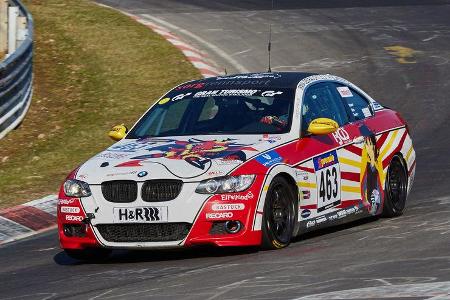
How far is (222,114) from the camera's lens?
1074cm

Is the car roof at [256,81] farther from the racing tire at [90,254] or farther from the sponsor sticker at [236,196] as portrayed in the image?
the racing tire at [90,254]

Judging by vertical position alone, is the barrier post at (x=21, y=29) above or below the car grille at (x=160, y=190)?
below

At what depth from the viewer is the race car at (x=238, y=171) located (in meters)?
9.50

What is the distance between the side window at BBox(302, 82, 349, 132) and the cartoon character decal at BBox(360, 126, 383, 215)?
271mm

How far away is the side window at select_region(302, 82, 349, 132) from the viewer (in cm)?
1085

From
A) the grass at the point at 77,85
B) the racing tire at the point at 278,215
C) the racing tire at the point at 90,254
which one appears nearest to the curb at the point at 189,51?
the grass at the point at 77,85

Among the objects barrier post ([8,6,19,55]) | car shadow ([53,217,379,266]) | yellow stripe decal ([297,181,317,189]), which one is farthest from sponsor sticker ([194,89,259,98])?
barrier post ([8,6,19,55])

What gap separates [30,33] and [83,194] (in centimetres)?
1116

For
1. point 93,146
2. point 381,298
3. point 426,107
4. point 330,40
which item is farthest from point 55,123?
point 381,298

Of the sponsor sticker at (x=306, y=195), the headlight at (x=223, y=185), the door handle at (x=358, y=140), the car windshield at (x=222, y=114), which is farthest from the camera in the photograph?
the door handle at (x=358, y=140)

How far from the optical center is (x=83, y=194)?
980cm

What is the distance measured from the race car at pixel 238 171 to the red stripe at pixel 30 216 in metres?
2.19

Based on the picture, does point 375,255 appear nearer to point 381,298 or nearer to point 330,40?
point 381,298

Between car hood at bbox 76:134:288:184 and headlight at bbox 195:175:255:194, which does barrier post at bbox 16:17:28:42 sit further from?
headlight at bbox 195:175:255:194
